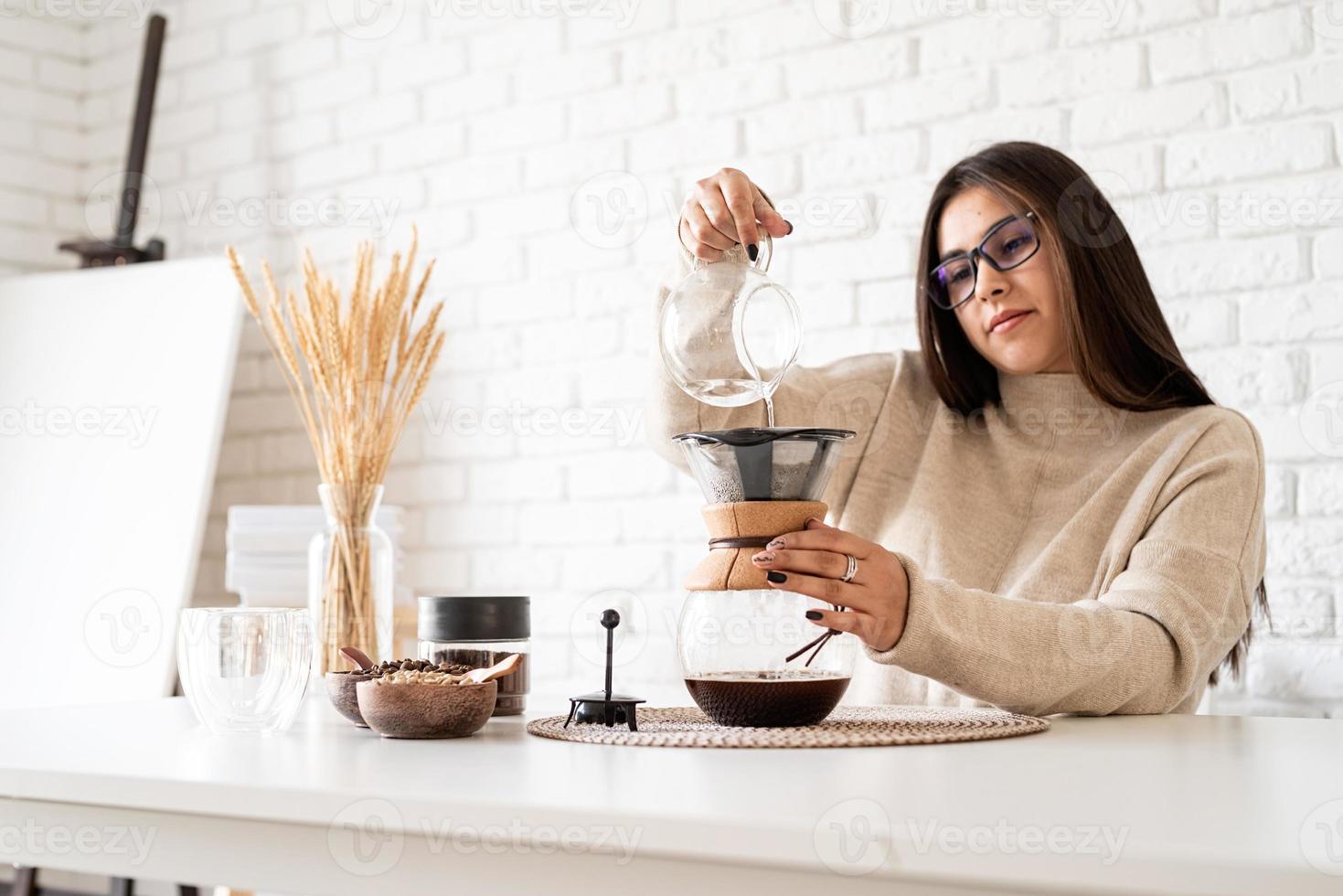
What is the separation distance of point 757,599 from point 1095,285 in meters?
0.87

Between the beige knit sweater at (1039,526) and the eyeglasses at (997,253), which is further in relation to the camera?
the eyeglasses at (997,253)

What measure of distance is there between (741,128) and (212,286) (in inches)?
45.7

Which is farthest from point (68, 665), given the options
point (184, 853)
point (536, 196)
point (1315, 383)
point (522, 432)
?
point (1315, 383)

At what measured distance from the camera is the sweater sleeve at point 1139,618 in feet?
3.70

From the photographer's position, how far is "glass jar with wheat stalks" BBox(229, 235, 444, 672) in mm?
1639

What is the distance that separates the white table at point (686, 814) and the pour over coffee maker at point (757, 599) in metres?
0.09

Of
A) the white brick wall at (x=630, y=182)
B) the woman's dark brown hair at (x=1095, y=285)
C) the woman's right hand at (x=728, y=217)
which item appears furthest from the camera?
the white brick wall at (x=630, y=182)

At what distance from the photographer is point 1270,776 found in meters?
0.85

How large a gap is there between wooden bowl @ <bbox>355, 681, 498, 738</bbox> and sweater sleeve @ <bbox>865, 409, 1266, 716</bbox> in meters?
0.34

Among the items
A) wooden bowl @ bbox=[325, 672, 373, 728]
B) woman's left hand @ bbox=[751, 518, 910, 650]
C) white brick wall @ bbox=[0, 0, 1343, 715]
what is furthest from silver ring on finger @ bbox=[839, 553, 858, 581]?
white brick wall @ bbox=[0, 0, 1343, 715]

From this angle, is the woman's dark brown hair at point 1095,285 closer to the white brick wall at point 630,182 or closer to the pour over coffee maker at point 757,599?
the white brick wall at point 630,182

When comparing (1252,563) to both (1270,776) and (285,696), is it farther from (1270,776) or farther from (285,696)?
(285,696)

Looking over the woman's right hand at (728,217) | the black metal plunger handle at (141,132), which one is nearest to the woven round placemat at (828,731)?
the woman's right hand at (728,217)

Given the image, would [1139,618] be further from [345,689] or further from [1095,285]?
[345,689]
